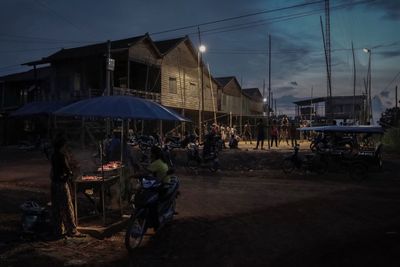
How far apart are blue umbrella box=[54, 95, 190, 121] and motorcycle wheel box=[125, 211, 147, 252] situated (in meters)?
1.88

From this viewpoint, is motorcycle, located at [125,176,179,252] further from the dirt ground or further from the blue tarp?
the blue tarp

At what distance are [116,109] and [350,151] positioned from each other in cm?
1212

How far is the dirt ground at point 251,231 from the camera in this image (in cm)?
711

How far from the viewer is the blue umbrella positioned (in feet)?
28.3

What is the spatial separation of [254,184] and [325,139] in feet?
19.3

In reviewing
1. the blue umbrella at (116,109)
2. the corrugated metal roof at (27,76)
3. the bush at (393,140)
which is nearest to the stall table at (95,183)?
the blue umbrella at (116,109)

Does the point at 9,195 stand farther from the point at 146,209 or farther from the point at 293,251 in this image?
the point at 293,251

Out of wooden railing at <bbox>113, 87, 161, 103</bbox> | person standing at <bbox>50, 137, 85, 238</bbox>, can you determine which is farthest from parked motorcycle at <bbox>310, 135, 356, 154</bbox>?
wooden railing at <bbox>113, 87, 161, 103</bbox>

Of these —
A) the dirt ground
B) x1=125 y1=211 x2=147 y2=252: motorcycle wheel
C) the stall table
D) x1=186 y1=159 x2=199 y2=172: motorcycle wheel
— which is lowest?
the dirt ground

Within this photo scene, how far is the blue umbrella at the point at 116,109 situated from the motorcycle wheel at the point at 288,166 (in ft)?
36.1

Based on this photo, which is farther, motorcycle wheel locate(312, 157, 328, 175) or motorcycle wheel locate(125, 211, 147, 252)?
motorcycle wheel locate(312, 157, 328, 175)

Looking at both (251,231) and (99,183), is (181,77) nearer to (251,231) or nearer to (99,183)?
(99,183)

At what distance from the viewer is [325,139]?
20.7 meters

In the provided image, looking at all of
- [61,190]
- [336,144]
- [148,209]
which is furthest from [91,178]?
[336,144]
